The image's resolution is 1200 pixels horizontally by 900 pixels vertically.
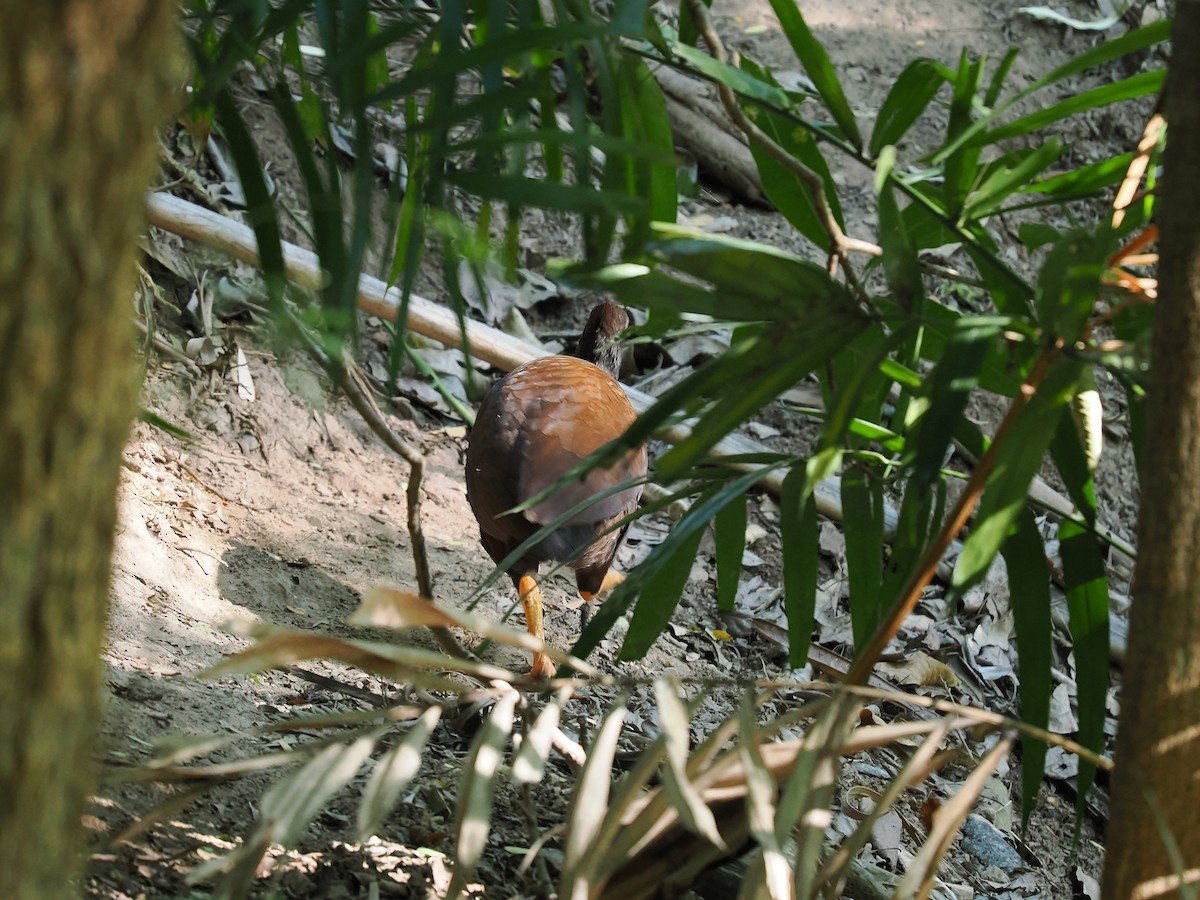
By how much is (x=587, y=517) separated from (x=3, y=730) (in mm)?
2603

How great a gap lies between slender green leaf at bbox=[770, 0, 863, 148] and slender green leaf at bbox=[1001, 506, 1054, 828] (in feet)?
1.84

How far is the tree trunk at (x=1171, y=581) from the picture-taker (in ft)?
3.27

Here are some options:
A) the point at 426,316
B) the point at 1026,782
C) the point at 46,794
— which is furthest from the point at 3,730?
the point at 426,316

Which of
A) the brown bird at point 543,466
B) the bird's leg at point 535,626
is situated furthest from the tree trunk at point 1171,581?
the bird's leg at point 535,626

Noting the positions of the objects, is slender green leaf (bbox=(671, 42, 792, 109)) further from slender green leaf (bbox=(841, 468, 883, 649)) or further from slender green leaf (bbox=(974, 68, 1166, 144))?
slender green leaf (bbox=(841, 468, 883, 649))

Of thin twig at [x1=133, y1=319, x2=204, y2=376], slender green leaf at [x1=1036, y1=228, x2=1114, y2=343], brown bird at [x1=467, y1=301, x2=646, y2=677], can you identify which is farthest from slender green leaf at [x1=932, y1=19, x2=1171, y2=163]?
thin twig at [x1=133, y1=319, x2=204, y2=376]

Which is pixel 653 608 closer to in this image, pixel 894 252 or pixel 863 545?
pixel 863 545

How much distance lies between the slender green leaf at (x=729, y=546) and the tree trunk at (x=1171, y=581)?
917 mm

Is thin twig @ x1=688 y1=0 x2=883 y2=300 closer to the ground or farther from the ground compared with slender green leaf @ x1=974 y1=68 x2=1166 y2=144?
closer to the ground

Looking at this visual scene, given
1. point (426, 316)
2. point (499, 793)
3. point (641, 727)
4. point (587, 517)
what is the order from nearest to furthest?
point (499, 793) → point (641, 727) → point (587, 517) → point (426, 316)

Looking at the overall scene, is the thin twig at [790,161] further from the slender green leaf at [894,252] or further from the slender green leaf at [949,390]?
the slender green leaf at [949,390]

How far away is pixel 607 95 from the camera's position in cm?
114

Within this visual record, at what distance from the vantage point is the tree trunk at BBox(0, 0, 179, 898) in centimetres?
68

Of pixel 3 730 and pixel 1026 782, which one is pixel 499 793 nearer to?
pixel 1026 782
